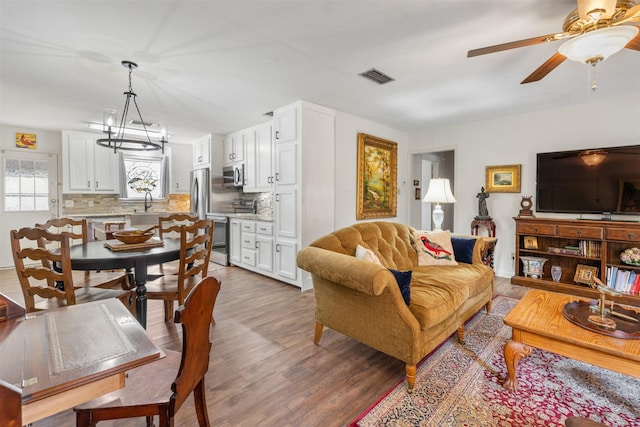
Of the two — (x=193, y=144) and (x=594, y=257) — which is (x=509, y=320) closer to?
(x=594, y=257)

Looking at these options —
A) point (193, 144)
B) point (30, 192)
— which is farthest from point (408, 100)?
point (30, 192)

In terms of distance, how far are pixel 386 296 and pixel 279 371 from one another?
0.93m

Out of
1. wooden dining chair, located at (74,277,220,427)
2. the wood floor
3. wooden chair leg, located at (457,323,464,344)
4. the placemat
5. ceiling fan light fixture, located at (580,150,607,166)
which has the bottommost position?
the wood floor

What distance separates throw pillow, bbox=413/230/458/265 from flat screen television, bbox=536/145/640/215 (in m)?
2.02

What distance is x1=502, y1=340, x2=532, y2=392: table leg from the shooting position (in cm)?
184

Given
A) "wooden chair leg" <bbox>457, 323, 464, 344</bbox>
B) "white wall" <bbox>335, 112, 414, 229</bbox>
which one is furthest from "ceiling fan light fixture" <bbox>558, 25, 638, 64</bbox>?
"white wall" <bbox>335, 112, 414, 229</bbox>

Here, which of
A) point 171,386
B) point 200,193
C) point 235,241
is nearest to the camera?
point 171,386

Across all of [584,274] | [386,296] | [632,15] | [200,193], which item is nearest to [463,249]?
[386,296]

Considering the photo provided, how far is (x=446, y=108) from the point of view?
13.4 feet

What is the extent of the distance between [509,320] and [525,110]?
3.55 metres

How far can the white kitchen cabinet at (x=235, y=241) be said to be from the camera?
5.00 meters

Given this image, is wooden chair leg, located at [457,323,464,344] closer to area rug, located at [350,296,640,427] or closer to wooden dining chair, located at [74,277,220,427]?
area rug, located at [350,296,640,427]

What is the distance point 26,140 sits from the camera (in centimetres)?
520

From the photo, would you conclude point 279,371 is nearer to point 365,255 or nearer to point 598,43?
point 365,255
